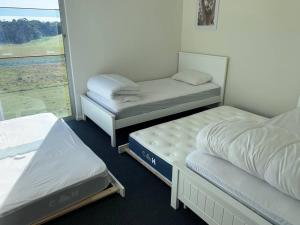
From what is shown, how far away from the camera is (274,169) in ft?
3.86

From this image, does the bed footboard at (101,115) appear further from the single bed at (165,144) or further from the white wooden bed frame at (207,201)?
the white wooden bed frame at (207,201)

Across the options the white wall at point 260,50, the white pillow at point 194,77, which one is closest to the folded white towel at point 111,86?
the white pillow at point 194,77

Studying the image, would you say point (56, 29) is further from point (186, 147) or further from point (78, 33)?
point (186, 147)

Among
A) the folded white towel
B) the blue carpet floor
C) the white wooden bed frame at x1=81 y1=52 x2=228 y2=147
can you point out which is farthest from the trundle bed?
the folded white towel

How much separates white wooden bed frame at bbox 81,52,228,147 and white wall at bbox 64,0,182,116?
260 millimetres

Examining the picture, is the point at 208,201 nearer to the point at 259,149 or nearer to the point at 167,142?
the point at 259,149

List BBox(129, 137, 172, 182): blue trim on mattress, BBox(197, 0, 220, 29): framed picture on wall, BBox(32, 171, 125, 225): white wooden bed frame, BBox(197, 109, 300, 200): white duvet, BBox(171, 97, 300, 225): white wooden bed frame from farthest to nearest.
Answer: BBox(197, 0, 220, 29): framed picture on wall, BBox(129, 137, 172, 182): blue trim on mattress, BBox(32, 171, 125, 225): white wooden bed frame, BBox(171, 97, 300, 225): white wooden bed frame, BBox(197, 109, 300, 200): white duvet

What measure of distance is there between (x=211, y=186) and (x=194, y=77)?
2285 mm

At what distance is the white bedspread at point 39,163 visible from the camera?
4.91 ft

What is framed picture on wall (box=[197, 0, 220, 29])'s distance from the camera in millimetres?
3314

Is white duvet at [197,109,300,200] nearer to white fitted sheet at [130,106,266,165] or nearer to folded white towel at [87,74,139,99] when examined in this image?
white fitted sheet at [130,106,266,165]

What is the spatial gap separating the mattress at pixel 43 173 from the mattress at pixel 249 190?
75 cm

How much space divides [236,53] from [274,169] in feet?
7.70

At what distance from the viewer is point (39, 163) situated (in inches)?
69.4
